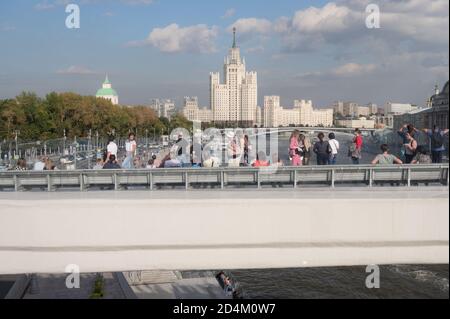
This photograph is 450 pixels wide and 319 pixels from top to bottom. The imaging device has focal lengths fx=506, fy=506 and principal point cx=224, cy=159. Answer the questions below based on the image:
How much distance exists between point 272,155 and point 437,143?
117 inches

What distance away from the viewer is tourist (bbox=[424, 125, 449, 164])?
8638mm

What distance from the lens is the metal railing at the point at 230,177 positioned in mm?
8203

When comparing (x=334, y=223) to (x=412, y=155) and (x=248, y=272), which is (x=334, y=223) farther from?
(x=248, y=272)

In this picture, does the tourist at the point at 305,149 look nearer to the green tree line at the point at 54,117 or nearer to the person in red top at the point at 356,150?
the person in red top at the point at 356,150

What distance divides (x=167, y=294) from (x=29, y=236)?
506 inches

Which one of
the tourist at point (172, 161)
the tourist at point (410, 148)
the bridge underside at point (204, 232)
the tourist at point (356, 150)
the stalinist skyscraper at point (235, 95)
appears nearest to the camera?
the bridge underside at point (204, 232)

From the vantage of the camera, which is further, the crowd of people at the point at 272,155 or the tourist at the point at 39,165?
the tourist at the point at 39,165

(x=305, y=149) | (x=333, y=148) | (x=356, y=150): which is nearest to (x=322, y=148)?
(x=333, y=148)

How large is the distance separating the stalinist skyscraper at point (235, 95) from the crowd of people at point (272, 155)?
52434mm

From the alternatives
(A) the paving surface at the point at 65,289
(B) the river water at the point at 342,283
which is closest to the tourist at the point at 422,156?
(B) the river water at the point at 342,283

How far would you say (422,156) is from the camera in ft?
30.2

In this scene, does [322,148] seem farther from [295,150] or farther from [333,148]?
[295,150]

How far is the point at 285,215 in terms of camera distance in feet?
22.4

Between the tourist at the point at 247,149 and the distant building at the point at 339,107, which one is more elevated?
the distant building at the point at 339,107
